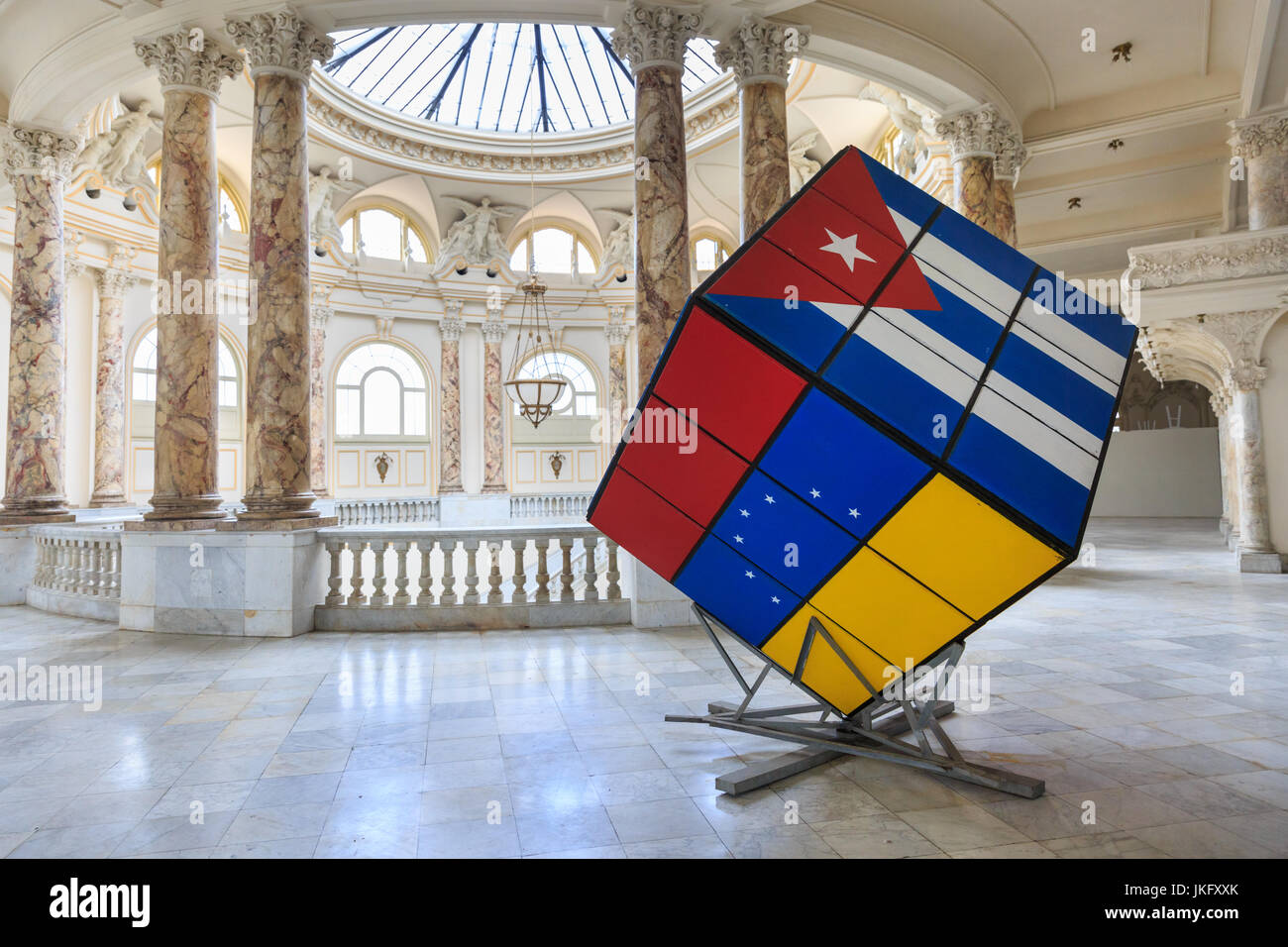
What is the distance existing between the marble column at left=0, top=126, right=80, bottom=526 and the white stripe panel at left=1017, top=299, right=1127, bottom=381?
1265 cm

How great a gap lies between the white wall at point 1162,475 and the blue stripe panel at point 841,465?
2615 cm

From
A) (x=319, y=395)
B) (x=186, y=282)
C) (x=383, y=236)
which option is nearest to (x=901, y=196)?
(x=186, y=282)

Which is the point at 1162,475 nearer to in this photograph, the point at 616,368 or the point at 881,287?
the point at 616,368

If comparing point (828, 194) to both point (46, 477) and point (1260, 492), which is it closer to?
point (1260, 492)

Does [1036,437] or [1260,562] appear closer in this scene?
[1036,437]

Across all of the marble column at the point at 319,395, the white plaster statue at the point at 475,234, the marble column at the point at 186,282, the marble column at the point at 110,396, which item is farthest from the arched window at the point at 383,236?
the marble column at the point at 186,282

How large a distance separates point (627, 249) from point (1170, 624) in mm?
18633

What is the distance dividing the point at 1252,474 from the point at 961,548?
10.9m

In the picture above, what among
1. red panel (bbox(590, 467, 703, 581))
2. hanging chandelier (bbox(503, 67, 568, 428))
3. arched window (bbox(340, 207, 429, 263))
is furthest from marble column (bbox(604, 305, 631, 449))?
red panel (bbox(590, 467, 703, 581))

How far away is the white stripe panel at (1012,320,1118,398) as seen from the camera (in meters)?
3.39

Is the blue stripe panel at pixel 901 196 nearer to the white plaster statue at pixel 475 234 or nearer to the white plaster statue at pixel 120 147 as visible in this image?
the white plaster statue at pixel 120 147

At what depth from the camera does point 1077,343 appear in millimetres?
3416

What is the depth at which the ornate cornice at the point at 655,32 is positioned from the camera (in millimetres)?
8742
